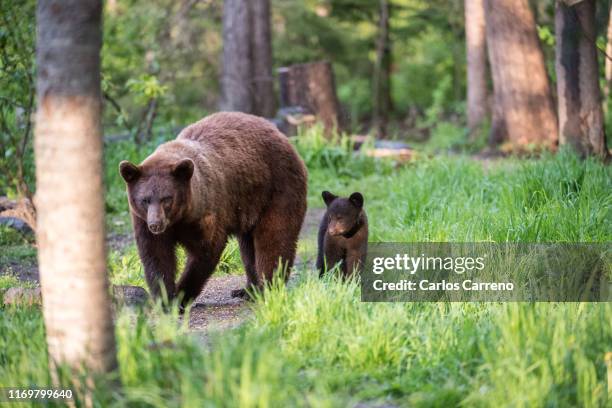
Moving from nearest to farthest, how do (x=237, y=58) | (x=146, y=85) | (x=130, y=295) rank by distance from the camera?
(x=130, y=295) → (x=146, y=85) → (x=237, y=58)

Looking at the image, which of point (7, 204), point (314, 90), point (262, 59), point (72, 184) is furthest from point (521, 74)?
point (72, 184)

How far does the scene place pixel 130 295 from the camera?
245 inches

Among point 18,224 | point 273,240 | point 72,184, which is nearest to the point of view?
point 72,184

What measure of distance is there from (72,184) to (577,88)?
841cm

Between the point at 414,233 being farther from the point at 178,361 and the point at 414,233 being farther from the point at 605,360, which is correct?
the point at 178,361

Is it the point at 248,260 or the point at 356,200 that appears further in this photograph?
the point at 356,200

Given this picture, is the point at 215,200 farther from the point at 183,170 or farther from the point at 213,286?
the point at 213,286

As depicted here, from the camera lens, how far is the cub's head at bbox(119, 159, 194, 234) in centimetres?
584

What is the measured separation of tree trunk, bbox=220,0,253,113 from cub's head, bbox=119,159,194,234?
10.3 m

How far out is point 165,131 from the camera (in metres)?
13.6

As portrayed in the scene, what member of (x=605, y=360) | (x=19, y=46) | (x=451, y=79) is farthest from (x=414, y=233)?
(x=451, y=79)

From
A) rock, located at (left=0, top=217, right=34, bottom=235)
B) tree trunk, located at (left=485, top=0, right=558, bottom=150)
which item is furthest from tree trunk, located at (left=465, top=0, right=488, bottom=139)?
rock, located at (left=0, top=217, right=34, bottom=235)

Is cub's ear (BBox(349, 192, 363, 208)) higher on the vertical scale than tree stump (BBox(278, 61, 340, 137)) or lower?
lower

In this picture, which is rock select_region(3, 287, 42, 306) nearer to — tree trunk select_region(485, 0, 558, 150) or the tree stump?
the tree stump
